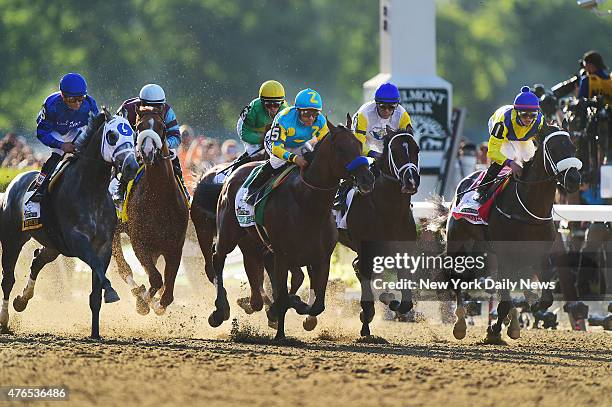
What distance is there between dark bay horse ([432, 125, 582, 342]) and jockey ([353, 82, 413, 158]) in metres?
1.05

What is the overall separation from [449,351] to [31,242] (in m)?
5.37

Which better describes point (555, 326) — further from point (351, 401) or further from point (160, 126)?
point (351, 401)

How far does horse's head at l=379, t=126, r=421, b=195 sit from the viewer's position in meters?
11.0

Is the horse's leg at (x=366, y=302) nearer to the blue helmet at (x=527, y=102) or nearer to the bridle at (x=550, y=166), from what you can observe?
the bridle at (x=550, y=166)

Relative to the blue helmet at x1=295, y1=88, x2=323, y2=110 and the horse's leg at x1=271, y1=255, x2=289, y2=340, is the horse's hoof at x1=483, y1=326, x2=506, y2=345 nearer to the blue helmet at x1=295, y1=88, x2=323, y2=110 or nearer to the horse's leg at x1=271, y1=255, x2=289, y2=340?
the horse's leg at x1=271, y1=255, x2=289, y2=340

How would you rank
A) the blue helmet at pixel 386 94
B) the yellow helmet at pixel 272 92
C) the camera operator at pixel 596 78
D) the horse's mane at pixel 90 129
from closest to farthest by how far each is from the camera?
the horse's mane at pixel 90 129 < the blue helmet at pixel 386 94 < the yellow helmet at pixel 272 92 < the camera operator at pixel 596 78

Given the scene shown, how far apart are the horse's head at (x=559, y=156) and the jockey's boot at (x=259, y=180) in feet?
6.96

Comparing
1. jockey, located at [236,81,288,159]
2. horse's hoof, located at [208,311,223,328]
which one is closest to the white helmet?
jockey, located at [236,81,288,159]

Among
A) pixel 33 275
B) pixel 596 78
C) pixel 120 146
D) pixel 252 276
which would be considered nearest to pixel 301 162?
pixel 120 146

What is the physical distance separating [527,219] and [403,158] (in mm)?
1150

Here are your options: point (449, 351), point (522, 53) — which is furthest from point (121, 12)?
point (449, 351)

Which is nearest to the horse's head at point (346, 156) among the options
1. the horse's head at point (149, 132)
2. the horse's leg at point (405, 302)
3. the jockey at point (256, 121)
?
the horse's leg at point (405, 302)

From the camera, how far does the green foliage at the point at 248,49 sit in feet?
108

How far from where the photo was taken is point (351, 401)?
7.50 meters
